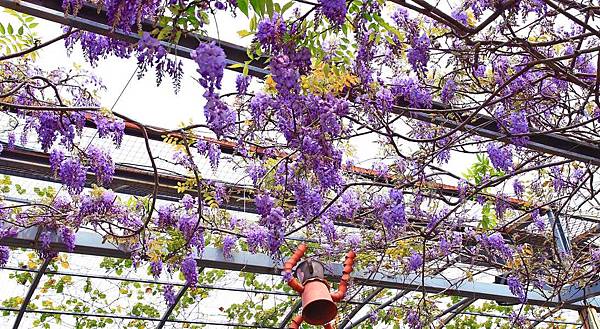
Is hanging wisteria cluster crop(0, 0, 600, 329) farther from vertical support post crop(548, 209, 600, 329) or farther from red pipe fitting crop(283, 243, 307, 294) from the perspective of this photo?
red pipe fitting crop(283, 243, 307, 294)

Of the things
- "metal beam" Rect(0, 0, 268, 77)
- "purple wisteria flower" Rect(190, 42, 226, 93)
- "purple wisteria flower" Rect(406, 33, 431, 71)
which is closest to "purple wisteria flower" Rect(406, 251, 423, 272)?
"purple wisteria flower" Rect(406, 33, 431, 71)

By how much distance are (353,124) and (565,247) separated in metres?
2.82

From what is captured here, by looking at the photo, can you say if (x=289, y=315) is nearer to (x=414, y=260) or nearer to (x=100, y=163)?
(x=414, y=260)

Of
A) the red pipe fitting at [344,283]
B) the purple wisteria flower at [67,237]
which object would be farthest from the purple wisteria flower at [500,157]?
the purple wisteria flower at [67,237]

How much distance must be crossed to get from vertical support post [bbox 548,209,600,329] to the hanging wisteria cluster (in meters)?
0.12

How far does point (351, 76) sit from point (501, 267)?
123 inches

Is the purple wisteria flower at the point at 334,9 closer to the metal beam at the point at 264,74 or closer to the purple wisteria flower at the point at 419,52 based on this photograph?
the metal beam at the point at 264,74

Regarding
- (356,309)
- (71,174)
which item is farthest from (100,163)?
(356,309)

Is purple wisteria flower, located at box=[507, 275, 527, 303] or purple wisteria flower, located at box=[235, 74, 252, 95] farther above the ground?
purple wisteria flower, located at box=[507, 275, 527, 303]

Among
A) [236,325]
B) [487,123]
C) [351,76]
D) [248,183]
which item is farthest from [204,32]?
[236,325]

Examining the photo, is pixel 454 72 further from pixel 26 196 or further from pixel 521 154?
pixel 26 196

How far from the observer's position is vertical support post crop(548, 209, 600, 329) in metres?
5.96

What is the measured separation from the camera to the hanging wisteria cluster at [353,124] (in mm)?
2633

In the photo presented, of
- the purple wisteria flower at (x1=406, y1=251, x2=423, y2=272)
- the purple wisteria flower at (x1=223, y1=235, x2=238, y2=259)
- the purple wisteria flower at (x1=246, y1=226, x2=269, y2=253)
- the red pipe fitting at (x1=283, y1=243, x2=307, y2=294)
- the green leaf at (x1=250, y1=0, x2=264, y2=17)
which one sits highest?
the purple wisteria flower at (x1=223, y1=235, x2=238, y2=259)
